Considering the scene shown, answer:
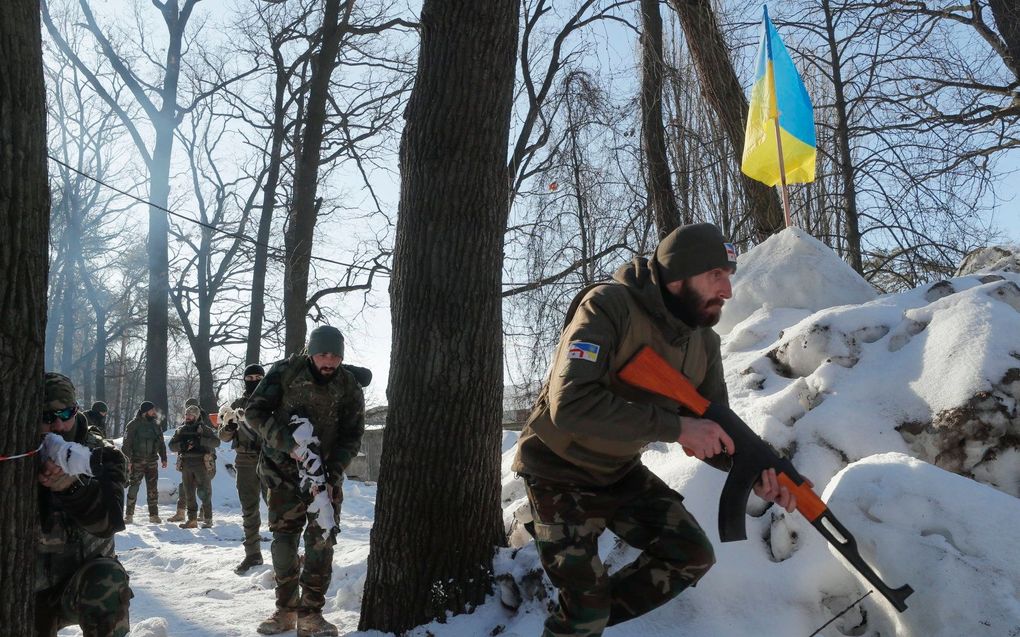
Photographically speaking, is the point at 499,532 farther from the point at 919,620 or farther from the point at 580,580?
the point at 919,620

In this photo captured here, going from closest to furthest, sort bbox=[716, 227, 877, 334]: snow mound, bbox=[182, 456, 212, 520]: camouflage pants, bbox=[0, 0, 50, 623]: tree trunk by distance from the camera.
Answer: bbox=[0, 0, 50, 623]: tree trunk → bbox=[716, 227, 877, 334]: snow mound → bbox=[182, 456, 212, 520]: camouflage pants

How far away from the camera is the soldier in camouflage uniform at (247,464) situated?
7031mm

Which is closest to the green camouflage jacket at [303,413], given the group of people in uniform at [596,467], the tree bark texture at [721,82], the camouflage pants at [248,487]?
the group of people in uniform at [596,467]

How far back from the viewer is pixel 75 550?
332 centimetres

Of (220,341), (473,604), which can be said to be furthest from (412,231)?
(220,341)

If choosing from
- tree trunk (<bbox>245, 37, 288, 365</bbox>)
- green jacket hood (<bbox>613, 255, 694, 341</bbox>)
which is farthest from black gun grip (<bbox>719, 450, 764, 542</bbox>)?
tree trunk (<bbox>245, 37, 288, 365</bbox>)

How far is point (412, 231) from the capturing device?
4.21 meters

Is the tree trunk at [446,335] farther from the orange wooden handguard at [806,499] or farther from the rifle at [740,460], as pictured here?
the orange wooden handguard at [806,499]

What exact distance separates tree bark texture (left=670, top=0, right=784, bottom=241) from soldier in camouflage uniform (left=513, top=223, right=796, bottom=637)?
18.3ft

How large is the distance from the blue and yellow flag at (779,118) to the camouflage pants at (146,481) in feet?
31.9

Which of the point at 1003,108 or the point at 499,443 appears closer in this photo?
the point at 499,443

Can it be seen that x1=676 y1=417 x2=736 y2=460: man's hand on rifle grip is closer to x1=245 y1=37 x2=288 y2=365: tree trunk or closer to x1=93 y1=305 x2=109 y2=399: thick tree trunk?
x1=245 y1=37 x2=288 y2=365: tree trunk

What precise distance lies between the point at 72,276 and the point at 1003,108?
2723 centimetres

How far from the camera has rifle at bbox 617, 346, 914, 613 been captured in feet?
9.34
